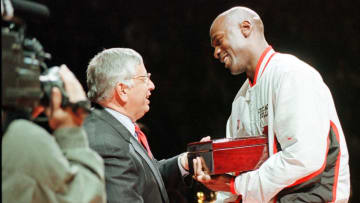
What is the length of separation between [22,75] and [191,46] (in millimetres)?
3666

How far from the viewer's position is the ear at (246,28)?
213 centimetres

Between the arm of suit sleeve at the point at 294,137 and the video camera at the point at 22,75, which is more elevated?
the video camera at the point at 22,75

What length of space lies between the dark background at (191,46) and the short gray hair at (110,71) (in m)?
2.15

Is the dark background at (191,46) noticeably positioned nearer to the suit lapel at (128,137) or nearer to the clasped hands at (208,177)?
the suit lapel at (128,137)

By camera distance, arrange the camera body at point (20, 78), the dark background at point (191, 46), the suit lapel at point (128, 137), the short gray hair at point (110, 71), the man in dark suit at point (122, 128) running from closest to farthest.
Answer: the camera body at point (20, 78), the man in dark suit at point (122, 128), the suit lapel at point (128, 137), the short gray hair at point (110, 71), the dark background at point (191, 46)

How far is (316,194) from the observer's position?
184 centimetres

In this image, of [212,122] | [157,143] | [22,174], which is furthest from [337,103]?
[22,174]

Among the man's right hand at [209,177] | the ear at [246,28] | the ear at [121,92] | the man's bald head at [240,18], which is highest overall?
the man's bald head at [240,18]

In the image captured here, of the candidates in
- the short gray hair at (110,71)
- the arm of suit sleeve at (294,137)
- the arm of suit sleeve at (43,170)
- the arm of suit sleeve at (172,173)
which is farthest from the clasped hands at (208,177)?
the arm of suit sleeve at (43,170)

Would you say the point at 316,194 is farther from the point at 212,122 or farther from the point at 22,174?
the point at 212,122

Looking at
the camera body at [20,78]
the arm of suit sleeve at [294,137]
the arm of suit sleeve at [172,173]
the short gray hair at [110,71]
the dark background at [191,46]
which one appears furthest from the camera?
the dark background at [191,46]

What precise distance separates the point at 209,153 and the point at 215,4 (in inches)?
117

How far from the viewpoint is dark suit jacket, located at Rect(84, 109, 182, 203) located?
185 cm

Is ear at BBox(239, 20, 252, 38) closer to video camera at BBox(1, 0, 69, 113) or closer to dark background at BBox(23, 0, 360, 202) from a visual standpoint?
video camera at BBox(1, 0, 69, 113)
